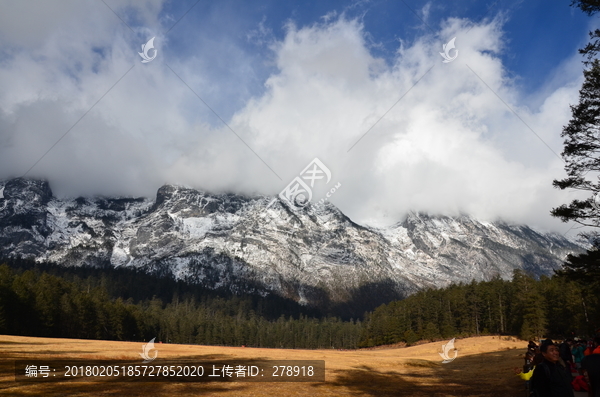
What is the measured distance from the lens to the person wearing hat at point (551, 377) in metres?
8.17

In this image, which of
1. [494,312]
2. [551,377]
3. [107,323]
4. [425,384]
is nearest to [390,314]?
[494,312]

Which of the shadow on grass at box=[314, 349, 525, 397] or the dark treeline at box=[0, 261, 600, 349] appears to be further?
the dark treeline at box=[0, 261, 600, 349]

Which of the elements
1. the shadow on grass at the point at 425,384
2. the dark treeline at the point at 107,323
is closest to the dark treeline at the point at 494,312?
the dark treeline at the point at 107,323

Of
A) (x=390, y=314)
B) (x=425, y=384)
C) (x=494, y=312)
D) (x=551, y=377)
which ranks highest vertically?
(x=551, y=377)

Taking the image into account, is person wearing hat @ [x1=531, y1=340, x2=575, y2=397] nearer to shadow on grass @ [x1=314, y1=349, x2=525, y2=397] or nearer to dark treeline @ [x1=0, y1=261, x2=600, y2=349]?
shadow on grass @ [x1=314, y1=349, x2=525, y2=397]

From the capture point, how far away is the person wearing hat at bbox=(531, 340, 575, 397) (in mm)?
8172

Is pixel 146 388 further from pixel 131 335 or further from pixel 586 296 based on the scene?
pixel 131 335

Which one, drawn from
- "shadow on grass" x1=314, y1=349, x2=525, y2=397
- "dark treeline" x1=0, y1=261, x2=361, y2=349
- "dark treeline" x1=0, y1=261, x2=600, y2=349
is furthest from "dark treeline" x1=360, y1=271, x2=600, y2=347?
"shadow on grass" x1=314, y1=349, x2=525, y2=397

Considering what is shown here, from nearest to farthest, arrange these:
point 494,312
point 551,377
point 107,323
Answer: point 551,377, point 494,312, point 107,323

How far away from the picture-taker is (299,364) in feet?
107

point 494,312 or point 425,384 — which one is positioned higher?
point 425,384

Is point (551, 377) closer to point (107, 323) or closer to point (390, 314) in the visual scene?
point (107, 323)

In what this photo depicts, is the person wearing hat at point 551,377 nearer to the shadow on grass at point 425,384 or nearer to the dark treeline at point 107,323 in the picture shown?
the shadow on grass at point 425,384

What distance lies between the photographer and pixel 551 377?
8305 mm
